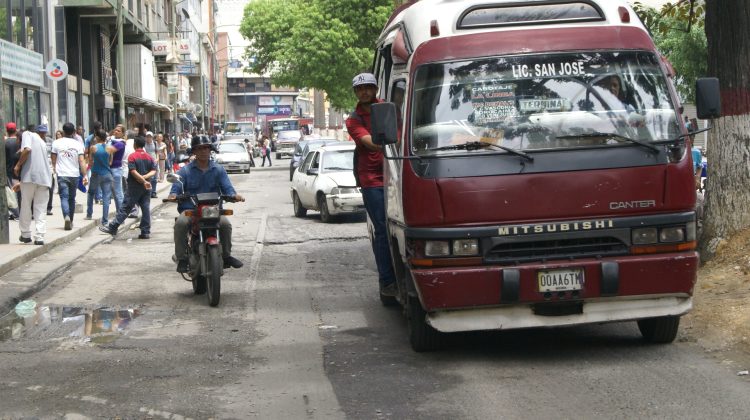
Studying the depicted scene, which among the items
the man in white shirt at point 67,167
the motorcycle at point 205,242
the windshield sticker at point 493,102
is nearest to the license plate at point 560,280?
the windshield sticker at point 493,102

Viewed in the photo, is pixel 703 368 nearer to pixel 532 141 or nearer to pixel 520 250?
pixel 520 250

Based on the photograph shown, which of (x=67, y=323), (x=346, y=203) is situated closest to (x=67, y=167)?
(x=346, y=203)

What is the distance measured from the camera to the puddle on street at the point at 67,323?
30.9 feet

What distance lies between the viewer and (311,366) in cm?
784

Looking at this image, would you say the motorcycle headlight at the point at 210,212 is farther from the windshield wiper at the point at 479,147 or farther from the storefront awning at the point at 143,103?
the storefront awning at the point at 143,103

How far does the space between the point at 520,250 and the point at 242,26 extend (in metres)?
53.9

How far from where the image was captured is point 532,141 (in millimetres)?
7695

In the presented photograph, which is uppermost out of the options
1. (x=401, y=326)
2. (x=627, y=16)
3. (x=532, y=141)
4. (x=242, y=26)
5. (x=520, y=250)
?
(x=242, y=26)

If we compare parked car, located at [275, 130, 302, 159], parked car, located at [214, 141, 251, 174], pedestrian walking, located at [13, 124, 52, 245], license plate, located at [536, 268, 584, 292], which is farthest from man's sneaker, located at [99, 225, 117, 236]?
parked car, located at [275, 130, 302, 159]

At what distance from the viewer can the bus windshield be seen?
7727 millimetres

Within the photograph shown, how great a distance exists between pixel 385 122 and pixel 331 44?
44669 mm

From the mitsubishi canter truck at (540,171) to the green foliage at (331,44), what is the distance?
1663 inches

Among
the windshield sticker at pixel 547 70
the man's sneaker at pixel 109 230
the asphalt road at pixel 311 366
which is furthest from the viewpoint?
the man's sneaker at pixel 109 230

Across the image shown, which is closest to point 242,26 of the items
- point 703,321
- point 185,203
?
point 185,203
